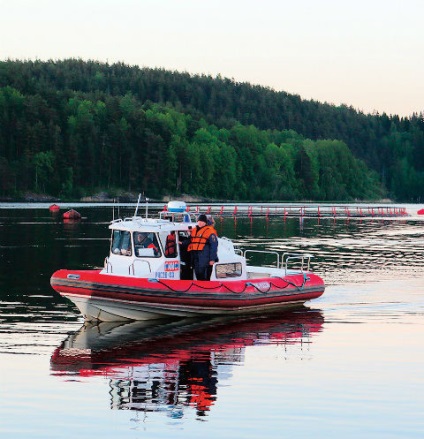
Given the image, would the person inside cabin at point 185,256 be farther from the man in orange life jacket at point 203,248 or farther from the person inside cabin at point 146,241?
the person inside cabin at point 146,241

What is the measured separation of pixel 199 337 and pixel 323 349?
374 cm

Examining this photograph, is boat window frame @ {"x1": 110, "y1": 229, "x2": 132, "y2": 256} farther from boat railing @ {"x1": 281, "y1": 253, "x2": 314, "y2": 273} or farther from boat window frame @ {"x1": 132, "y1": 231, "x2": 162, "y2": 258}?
boat railing @ {"x1": 281, "y1": 253, "x2": 314, "y2": 273}

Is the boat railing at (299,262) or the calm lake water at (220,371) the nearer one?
the calm lake water at (220,371)

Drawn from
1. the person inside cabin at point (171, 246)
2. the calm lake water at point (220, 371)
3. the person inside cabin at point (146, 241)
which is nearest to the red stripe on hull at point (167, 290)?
the calm lake water at point (220, 371)

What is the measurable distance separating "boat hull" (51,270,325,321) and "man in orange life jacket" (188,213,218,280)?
1.87 feet

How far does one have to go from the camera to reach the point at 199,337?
2889 centimetres

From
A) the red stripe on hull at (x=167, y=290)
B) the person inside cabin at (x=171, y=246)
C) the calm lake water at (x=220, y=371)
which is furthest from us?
the person inside cabin at (x=171, y=246)

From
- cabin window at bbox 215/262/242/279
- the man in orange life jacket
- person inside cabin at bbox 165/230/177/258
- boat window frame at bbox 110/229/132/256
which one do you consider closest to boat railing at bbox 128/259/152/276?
boat window frame at bbox 110/229/132/256

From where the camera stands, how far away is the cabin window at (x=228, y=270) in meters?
32.6

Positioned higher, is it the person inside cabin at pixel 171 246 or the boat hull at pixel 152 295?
the person inside cabin at pixel 171 246

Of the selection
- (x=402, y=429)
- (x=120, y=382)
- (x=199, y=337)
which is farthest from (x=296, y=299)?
(x=402, y=429)

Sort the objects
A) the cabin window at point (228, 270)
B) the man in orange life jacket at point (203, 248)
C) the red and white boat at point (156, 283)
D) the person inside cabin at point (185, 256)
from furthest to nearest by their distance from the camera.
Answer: the cabin window at point (228, 270)
the person inside cabin at point (185, 256)
the man in orange life jacket at point (203, 248)
the red and white boat at point (156, 283)

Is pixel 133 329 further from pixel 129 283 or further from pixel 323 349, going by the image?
pixel 323 349

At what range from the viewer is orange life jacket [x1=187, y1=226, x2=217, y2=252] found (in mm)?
31391
